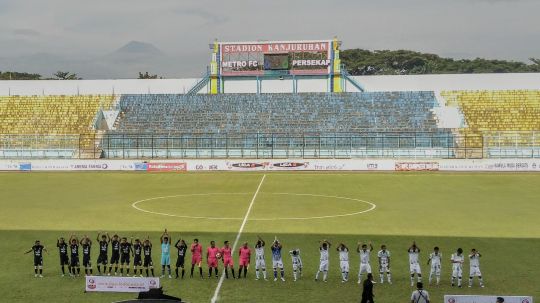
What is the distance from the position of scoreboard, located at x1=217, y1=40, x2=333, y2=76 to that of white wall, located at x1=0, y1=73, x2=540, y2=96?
164 inches

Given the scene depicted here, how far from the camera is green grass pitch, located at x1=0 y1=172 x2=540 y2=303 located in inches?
886

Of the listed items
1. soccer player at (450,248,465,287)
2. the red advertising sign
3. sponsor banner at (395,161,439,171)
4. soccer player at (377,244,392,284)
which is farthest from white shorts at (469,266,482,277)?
the red advertising sign

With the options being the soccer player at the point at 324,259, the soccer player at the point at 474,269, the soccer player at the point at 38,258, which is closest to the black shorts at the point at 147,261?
the soccer player at the point at 38,258

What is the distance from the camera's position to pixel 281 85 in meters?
98.8

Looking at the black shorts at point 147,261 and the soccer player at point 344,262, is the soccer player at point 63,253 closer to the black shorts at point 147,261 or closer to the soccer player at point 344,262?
the black shorts at point 147,261

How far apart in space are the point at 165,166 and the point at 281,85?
3695 centimetres

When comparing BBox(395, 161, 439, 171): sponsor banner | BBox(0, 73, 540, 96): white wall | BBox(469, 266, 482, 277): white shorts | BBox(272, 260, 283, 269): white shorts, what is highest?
BBox(0, 73, 540, 96): white wall

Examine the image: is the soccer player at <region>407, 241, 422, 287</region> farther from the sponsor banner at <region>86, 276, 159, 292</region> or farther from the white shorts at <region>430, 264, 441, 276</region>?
the sponsor banner at <region>86, 276, 159, 292</region>

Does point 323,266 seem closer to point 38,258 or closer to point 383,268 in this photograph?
point 383,268

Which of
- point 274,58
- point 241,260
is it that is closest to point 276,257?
point 241,260

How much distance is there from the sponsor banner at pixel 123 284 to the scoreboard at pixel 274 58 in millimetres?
73486

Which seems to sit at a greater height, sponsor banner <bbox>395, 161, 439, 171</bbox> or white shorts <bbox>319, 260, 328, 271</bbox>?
sponsor banner <bbox>395, 161, 439, 171</bbox>

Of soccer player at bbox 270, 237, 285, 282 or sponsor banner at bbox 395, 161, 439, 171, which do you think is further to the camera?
sponsor banner at bbox 395, 161, 439, 171

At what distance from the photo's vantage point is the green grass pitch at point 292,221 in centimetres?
2252
